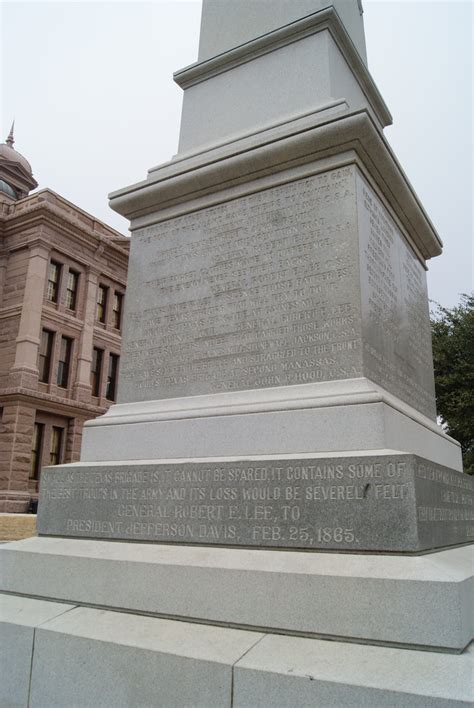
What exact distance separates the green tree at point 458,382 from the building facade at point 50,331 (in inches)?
692

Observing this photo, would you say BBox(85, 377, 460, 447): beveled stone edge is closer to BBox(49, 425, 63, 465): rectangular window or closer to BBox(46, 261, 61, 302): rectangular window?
BBox(49, 425, 63, 465): rectangular window

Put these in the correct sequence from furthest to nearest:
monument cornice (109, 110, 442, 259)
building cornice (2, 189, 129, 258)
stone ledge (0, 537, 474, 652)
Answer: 1. building cornice (2, 189, 129, 258)
2. monument cornice (109, 110, 442, 259)
3. stone ledge (0, 537, 474, 652)

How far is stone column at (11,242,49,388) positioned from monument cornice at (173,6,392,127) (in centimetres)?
2239

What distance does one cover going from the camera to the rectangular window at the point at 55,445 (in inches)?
1105

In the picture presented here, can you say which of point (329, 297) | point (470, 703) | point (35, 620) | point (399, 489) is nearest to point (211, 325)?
point (329, 297)

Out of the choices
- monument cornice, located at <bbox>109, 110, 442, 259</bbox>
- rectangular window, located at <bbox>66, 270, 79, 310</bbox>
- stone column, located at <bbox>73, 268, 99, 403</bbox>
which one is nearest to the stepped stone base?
monument cornice, located at <bbox>109, 110, 442, 259</bbox>

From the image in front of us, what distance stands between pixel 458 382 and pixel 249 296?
1870 centimetres

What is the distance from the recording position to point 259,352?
196 inches

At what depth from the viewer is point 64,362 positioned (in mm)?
30062

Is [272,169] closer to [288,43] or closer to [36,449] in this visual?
A: [288,43]

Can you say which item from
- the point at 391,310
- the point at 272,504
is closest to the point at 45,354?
the point at 391,310

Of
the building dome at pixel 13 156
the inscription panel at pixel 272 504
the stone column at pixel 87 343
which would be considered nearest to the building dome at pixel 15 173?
the building dome at pixel 13 156

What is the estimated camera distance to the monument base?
9.39 feet

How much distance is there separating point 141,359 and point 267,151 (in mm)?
2394
